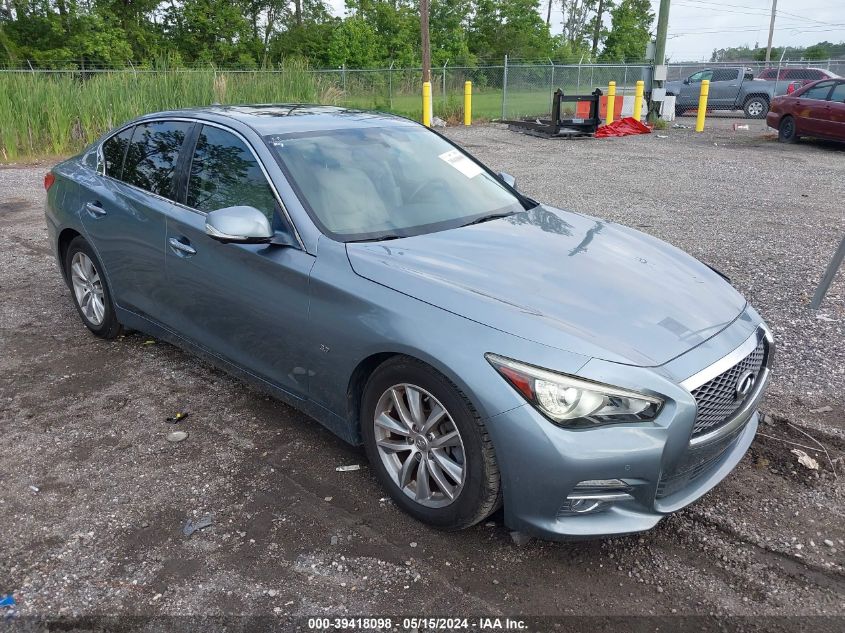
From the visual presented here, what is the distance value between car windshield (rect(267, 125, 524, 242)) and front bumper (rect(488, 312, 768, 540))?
4.32ft

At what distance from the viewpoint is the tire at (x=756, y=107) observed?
24125mm

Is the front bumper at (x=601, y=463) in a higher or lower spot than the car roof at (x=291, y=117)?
lower

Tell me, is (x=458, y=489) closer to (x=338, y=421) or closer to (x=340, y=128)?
(x=338, y=421)

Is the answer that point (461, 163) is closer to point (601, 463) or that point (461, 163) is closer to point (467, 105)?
point (601, 463)

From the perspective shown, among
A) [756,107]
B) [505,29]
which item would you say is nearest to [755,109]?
[756,107]

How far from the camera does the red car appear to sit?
48.6 feet

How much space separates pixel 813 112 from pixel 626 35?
45936mm

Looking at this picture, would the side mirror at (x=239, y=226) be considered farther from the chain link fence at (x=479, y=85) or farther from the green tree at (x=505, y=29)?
the green tree at (x=505, y=29)

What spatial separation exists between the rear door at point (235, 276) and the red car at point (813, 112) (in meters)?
15.2

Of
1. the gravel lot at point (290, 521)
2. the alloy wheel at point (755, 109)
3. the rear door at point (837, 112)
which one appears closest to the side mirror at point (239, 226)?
the gravel lot at point (290, 521)

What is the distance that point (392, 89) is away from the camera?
82.3 ft

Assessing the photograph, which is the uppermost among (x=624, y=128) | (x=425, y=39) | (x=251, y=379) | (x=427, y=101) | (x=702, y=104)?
(x=425, y=39)

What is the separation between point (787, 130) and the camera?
16.6 metres

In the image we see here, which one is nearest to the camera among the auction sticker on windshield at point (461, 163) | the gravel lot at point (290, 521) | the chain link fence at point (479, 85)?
the gravel lot at point (290, 521)
